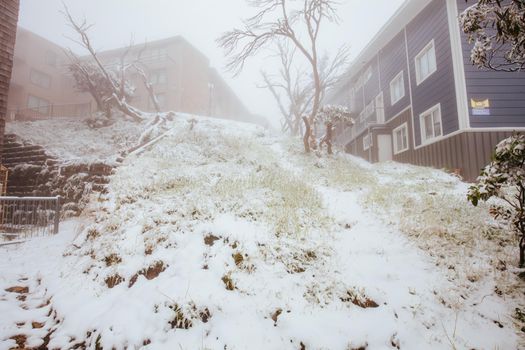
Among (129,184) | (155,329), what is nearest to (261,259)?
(155,329)

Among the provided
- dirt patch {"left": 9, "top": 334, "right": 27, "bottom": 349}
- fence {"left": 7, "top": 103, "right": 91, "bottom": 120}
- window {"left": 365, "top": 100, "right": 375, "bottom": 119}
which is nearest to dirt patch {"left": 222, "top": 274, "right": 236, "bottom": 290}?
dirt patch {"left": 9, "top": 334, "right": 27, "bottom": 349}

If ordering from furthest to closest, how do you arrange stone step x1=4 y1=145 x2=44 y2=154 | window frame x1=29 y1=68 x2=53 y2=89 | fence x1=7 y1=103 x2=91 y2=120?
1. window frame x1=29 y1=68 x2=53 y2=89
2. fence x1=7 y1=103 x2=91 y2=120
3. stone step x1=4 y1=145 x2=44 y2=154

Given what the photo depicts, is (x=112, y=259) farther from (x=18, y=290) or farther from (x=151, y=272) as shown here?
(x=18, y=290)

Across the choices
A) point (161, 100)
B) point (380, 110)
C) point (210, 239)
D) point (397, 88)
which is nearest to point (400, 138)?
point (380, 110)

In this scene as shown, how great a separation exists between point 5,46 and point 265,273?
28.7ft

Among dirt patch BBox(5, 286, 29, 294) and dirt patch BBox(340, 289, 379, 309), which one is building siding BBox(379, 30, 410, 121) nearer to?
dirt patch BBox(340, 289, 379, 309)

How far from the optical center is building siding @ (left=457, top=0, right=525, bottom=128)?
10.8 meters

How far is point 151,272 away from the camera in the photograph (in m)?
4.42

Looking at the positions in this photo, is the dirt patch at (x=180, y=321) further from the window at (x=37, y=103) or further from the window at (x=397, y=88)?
the window at (x=37, y=103)

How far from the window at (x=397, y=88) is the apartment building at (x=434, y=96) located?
0.06 m

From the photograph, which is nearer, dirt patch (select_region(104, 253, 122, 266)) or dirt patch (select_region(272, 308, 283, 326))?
dirt patch (select_region(272, 308, 283, 326))

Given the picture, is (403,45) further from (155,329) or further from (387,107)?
(155,329)

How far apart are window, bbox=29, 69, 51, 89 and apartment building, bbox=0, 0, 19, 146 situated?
1102 inches

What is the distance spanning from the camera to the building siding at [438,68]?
11.8 m
